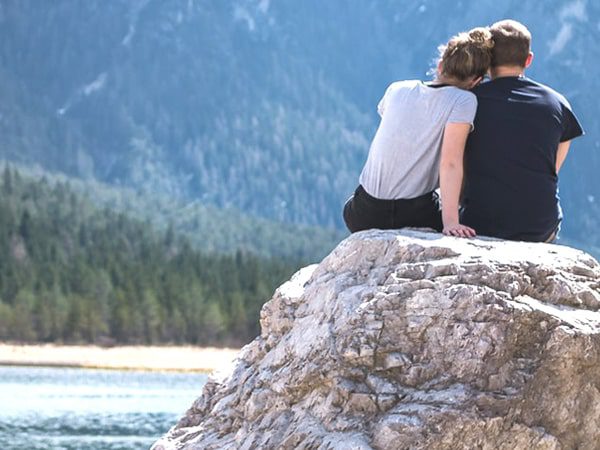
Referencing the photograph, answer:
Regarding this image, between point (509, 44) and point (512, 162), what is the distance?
754 mm

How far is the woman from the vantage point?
28.2 feet

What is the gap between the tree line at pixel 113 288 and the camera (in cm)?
10056

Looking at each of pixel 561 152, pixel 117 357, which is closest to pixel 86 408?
pixel 561 152

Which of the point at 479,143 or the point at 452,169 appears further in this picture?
the point at 479,143

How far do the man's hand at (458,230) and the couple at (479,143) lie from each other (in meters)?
0.25

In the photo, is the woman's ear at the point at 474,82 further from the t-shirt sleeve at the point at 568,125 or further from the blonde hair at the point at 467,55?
the t-shirt sleeve at the point at 568,125

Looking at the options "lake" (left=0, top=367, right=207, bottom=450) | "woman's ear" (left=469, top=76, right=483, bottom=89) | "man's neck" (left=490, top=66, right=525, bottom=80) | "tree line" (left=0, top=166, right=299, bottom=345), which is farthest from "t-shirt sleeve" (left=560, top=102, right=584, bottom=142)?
"tree line" (left=0, top=166, right=299, bottom=345)

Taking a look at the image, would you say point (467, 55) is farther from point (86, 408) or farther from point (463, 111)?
point (86, 408)

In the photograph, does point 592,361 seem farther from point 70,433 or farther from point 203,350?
point 203,350

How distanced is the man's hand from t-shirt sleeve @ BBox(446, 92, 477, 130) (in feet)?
2.11

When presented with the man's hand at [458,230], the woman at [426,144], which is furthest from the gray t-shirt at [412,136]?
the man's hand at [458,230]

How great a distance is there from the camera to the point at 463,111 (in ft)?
28.2

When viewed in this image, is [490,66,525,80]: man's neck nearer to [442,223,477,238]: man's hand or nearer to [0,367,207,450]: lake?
[442,223,477,238]: man's hand

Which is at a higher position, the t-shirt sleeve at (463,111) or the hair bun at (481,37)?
the hair bun at (481,37)
